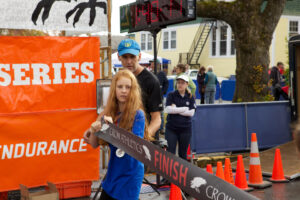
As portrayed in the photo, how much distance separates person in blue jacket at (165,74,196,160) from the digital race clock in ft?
3.73

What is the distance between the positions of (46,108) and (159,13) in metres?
2.25

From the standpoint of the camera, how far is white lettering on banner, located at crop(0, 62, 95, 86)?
5.86m

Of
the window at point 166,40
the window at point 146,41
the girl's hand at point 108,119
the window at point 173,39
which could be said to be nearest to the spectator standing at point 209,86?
the girl's hand at point 108,119

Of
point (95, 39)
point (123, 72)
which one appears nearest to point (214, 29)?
point (95, 39)

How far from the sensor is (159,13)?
22.3 feet

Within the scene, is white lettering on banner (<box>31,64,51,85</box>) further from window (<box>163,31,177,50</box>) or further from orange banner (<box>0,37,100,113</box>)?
window (<box>163,31,177,50</box>)

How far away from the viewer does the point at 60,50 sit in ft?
20.4

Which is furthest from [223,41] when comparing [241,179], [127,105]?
[127,105]

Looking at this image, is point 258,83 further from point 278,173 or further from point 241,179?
point 241,179

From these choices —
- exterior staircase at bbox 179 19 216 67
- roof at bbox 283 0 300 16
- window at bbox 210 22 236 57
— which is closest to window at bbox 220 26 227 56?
window at bbox 210 22 236 57

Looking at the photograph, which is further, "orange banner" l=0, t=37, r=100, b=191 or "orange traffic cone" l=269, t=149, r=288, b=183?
"orange traffic cone" l=269, t=149, r=288, b=183

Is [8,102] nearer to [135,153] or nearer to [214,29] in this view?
[135,153]

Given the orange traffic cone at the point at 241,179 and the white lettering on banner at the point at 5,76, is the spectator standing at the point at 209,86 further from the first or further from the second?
the white lettering on banner at the point at 5,76

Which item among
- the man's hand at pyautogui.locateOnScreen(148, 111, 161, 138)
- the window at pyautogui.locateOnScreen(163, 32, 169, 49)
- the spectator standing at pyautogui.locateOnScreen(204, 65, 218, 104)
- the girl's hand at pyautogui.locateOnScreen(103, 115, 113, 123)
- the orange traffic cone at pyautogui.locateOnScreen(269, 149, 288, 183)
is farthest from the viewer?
the window at pyautogui.locateOnScreen(163, 32, 169, 49)
